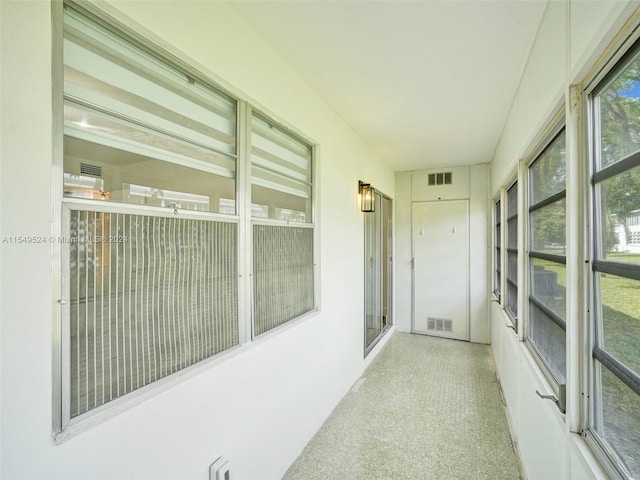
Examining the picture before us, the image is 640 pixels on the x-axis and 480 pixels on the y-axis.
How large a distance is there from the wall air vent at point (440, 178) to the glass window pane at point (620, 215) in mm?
4135

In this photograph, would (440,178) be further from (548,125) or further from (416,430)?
(416,430)

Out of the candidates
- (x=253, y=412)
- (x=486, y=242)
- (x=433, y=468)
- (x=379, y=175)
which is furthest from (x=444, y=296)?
(x=253, y=412)

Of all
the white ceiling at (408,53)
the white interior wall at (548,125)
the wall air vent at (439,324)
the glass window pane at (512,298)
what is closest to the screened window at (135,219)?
the white ceiling at (408,53)

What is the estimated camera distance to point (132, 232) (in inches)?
45.3

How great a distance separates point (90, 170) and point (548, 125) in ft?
7.03

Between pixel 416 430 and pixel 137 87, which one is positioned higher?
pixel 137 87

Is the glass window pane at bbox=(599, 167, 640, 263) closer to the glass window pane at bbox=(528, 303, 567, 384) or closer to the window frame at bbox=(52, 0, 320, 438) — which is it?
the glass window pane at bbox=(528, 303, 567, 384)

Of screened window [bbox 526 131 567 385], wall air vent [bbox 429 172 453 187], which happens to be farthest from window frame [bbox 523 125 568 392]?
wall air vent [bbox 429 172 453 187]

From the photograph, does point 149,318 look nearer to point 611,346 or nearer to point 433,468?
point 611,346

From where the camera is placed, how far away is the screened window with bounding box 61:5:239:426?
3.25 feet

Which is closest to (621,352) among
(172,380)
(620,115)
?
(620,115)

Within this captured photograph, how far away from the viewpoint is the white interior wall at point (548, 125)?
997mm

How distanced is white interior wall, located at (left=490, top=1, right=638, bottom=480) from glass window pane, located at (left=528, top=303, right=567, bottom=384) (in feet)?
0.28

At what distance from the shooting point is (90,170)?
3.39 ft
